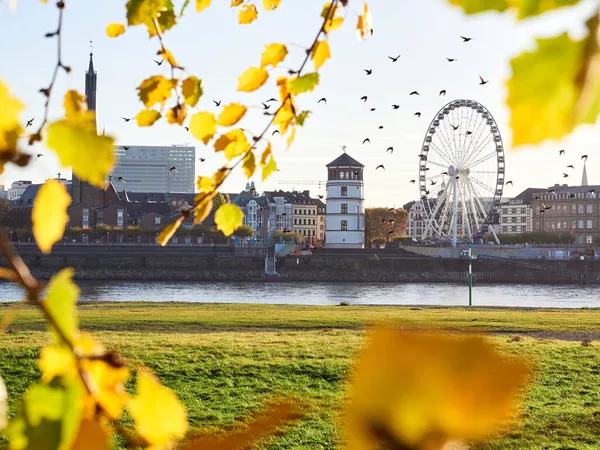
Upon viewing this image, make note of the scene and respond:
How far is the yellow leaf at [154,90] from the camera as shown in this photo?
1.02m

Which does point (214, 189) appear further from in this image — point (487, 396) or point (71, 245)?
point (71, 245)

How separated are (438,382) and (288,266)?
196 feet

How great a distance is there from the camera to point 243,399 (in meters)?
7.66

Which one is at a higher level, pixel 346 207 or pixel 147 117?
pixel 346 207

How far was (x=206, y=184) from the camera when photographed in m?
1.11

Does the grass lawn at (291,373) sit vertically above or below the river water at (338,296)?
above

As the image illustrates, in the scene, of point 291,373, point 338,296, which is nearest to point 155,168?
point 338,296

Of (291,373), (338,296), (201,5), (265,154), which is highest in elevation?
(201,5)

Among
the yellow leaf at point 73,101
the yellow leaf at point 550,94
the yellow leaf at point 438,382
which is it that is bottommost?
the yellow leaf at point 438,382

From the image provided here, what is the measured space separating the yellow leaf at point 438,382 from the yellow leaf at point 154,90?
815mm

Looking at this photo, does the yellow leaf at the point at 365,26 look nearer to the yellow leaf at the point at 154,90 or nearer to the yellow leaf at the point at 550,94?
the yellow leaf at the point at 154,90

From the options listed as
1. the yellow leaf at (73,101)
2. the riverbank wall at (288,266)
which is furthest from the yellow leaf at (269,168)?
the riverbank wall at (288,266)

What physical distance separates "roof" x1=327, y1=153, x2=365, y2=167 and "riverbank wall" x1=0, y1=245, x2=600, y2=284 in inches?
398

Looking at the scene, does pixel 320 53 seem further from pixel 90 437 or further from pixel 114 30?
pixel 90 437
